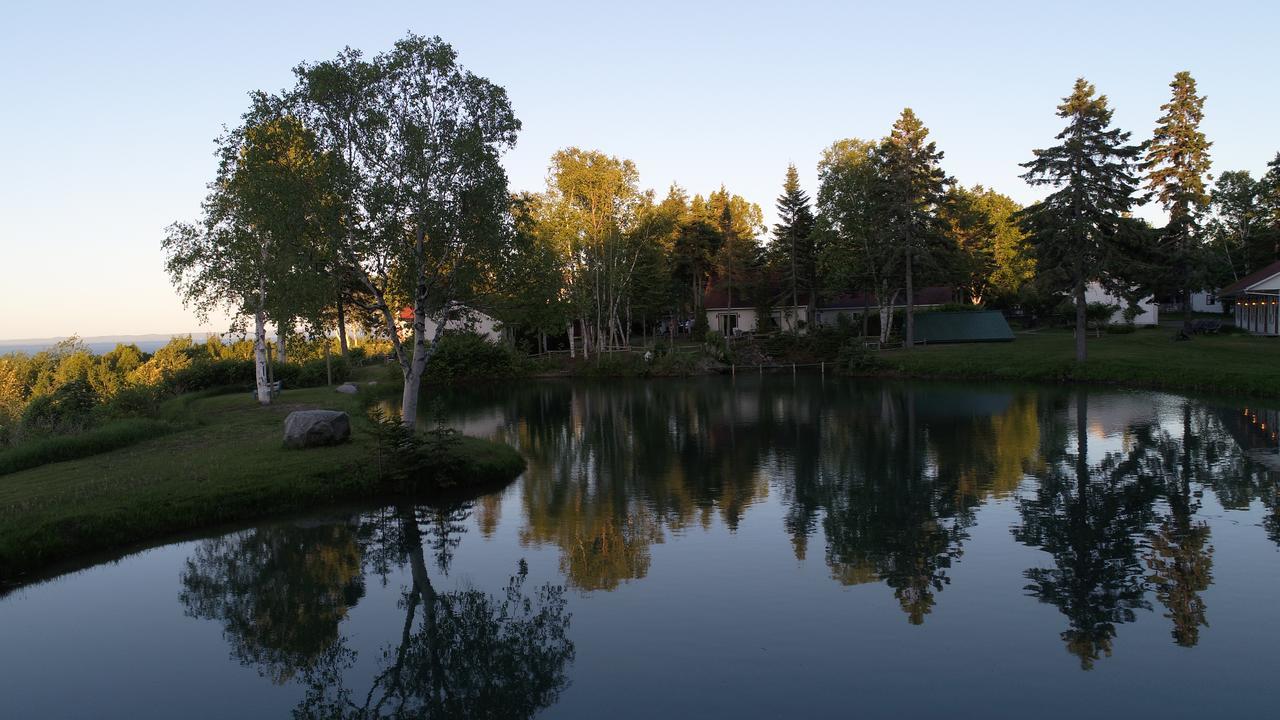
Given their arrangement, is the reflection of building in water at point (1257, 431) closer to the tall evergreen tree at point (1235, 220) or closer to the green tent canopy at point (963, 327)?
the green tent canopy at point (963, 327)

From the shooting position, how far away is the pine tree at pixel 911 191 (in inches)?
2448

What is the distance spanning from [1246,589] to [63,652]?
20777mm

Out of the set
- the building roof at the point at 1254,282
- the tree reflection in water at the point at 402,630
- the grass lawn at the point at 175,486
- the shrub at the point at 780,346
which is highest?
the building roof at the point at 1254,282

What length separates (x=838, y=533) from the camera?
62.1 feet

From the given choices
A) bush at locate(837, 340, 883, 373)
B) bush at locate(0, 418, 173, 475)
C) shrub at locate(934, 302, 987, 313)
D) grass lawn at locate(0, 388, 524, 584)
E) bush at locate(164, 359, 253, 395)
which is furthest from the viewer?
shrub at locate(934, 302, 987, 313)

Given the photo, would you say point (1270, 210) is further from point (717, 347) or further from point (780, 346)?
point (717, 347)

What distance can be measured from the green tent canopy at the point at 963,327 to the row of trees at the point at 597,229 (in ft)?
6.61

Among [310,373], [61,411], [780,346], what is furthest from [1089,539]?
[780,346]

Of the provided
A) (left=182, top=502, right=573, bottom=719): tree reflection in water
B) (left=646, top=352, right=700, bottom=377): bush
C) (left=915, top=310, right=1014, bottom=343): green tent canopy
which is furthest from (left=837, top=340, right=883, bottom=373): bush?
(left=182, top=502, right=573, bottom=719): tree reflection in water

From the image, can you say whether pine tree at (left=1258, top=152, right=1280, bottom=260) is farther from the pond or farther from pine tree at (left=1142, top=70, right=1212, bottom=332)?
the pond

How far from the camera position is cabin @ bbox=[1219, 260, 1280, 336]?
55.3 m

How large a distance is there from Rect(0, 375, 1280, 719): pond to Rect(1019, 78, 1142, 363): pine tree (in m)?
24.2

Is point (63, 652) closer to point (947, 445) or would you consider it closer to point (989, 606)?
point (989, 606)

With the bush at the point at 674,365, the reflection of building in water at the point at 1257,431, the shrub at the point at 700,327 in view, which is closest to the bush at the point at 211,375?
Result: the bush at the point at 674,365
